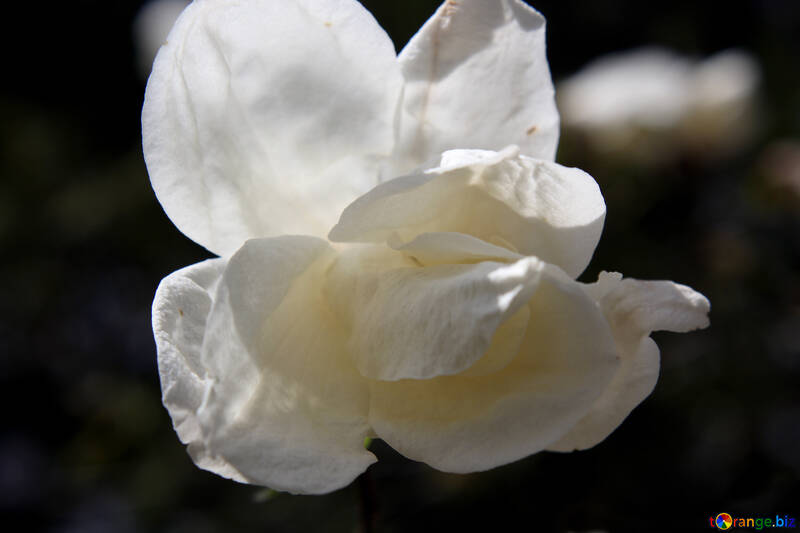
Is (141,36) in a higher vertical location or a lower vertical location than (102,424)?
higher

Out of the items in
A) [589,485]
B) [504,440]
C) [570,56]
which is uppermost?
[504,440]

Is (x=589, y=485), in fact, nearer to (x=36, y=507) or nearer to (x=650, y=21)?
(x=36, y=507)

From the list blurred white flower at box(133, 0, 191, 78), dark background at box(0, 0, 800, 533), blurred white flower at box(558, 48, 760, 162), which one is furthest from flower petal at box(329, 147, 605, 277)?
blurred white flower at box(133, 0, 191, 78)

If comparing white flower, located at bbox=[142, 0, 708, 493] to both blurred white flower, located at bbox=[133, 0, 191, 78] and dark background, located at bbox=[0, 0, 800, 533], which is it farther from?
blurred white flower, located at bbox=[133, 0, 191, 78]

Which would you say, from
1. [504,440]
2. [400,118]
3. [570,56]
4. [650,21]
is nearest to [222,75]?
[400,118]

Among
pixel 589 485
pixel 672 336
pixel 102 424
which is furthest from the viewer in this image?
pixel 102 424

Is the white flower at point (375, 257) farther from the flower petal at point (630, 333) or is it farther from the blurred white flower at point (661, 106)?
Answer: the blurred white flower at point (661, 106)

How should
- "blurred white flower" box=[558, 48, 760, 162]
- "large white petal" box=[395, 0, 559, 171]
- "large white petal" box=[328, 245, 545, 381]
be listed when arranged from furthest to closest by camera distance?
"blurred white flower" box=[558, 48, 760, 162] → "large white petal" box=[395, 0, 559, 171] → "large white petal" box=[328, 245, 545, 381]

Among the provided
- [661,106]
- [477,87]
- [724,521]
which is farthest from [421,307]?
[661,106]
